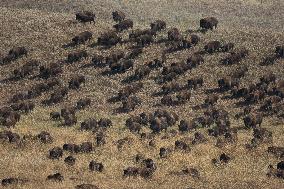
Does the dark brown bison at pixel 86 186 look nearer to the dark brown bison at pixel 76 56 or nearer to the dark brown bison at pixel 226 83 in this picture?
the dark brown bison at pixel 226 83

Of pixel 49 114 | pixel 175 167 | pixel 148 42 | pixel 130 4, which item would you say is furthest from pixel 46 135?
pixel 130 4

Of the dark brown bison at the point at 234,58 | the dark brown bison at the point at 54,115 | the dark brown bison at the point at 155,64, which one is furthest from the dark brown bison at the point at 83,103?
the dark brown bison at the point at 234,58

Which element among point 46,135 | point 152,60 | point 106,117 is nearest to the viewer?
point 46,135

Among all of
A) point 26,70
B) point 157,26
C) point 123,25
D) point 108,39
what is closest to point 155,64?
point 108,39

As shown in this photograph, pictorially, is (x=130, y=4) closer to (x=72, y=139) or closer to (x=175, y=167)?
(x=72, y=139)

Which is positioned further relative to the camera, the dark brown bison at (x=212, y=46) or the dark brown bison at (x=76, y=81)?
the dark brown bison at (x=212, y=46)

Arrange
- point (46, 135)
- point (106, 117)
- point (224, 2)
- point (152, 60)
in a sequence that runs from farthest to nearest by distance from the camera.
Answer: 1. point (224, 2)
2. point (152, 60)
3. point (106, 117)
4. point (46, 135)
